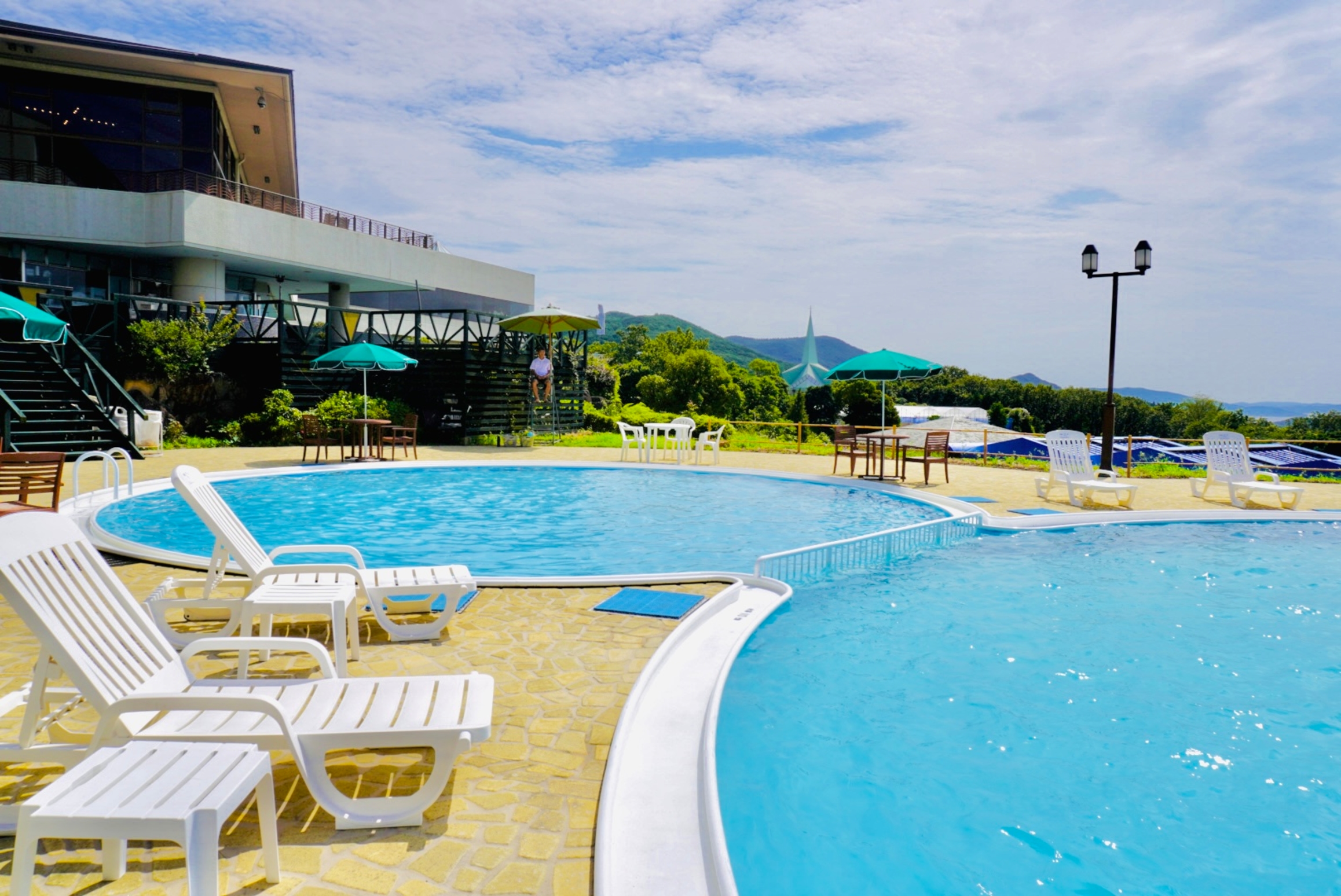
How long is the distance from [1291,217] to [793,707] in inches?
1000

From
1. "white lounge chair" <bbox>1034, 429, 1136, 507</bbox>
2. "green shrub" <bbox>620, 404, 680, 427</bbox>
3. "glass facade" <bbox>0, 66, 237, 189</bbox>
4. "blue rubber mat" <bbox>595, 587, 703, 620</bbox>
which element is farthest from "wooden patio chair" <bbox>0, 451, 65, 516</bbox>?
"green shrub" <bbox>620, 404, 680, 427</bbox>

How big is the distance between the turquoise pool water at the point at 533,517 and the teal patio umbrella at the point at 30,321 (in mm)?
2066

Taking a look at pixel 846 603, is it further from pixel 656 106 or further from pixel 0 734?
pixel 656 106

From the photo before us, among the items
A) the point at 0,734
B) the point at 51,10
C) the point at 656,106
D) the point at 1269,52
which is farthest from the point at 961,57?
the point at 51,10

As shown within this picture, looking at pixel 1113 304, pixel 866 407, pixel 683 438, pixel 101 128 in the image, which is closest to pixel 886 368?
pixel 1113 304

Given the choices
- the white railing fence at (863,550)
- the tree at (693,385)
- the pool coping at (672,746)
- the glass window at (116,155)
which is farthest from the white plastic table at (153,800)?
the tree at (693,385)

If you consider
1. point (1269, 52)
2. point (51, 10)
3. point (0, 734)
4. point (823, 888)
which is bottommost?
point (823, 888)

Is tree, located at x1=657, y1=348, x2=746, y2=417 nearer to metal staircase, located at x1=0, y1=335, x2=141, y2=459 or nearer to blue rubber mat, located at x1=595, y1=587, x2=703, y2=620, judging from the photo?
metal staircase, located at x1=0, y1=335, x2=141, y2=459

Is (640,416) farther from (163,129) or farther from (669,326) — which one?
(669,326)

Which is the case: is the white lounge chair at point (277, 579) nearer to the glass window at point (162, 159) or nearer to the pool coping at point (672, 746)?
the pool coping at point (672, 746)

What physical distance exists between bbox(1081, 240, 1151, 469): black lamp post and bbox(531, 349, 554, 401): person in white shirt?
10.8 meters

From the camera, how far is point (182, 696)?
2391 mm

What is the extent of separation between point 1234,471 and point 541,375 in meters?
13.0

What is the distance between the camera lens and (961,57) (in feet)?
40.6
